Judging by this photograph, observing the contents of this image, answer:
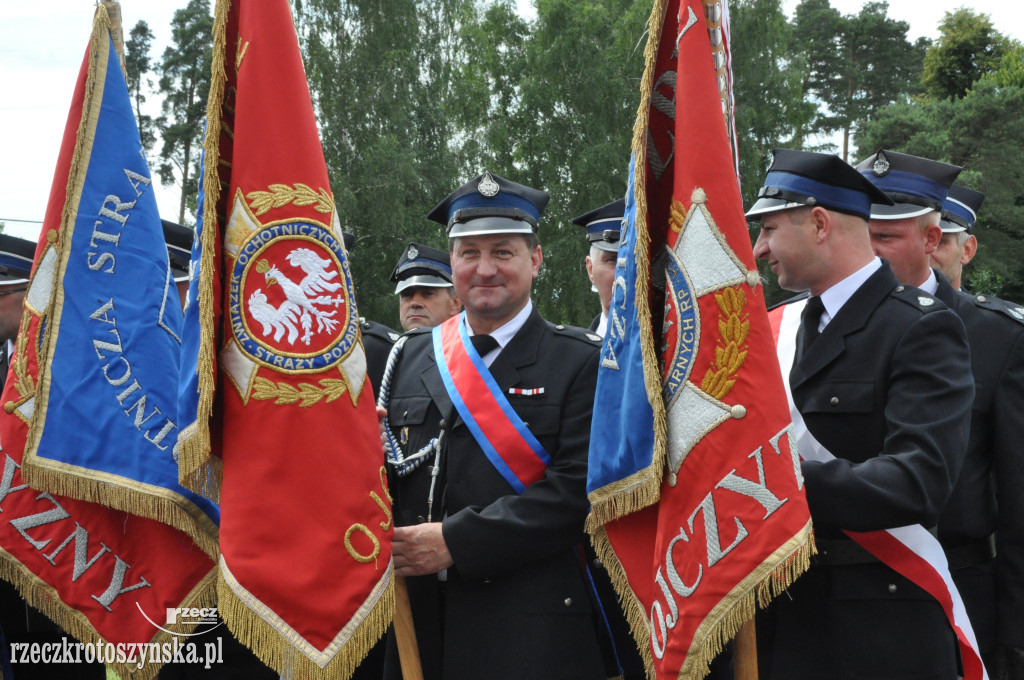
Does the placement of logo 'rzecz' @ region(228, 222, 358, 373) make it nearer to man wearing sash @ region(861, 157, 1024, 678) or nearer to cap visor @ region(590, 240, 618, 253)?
man wearing sash @ region(861, 157, 1024, 678)

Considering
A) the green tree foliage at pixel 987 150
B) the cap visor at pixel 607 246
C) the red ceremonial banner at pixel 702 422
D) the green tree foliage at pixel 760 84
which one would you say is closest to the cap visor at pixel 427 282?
the cap visor at pixel 607 246

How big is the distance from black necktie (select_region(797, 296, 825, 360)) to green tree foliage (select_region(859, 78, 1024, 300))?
74.6ft

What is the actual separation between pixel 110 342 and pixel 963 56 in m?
40.1

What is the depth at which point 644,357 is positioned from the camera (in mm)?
2977

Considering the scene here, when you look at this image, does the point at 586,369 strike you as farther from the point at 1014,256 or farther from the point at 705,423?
the point at 1014,256

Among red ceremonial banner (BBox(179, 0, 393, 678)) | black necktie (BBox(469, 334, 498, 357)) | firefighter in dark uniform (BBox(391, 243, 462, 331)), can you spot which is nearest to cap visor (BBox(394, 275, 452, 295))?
firefighter in dark uniform (BBox(391, 243, 462, 331))

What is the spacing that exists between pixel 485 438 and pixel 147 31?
134 ft

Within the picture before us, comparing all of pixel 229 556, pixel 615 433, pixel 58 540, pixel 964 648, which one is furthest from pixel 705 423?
pixel 58 540

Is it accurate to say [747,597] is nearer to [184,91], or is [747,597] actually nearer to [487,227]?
[487,227]

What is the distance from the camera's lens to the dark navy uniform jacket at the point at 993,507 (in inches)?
142

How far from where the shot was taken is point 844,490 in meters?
2.87

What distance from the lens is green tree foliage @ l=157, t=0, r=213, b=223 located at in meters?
36.4

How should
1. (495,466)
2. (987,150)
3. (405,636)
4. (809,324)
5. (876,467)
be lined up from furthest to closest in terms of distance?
(987,150), (495,466), (809,324), (405,636), (876,467)

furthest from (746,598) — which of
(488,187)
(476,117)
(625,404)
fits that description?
(476,117)
